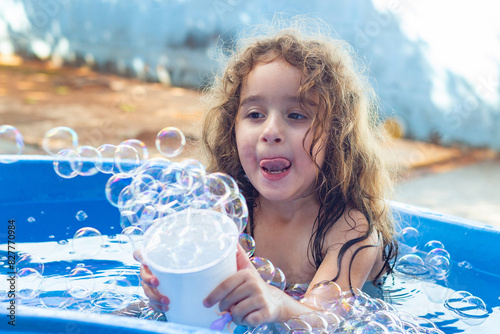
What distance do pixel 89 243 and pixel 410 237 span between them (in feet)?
4.04

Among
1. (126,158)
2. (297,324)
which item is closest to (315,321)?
(297,324)

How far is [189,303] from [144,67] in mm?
5537

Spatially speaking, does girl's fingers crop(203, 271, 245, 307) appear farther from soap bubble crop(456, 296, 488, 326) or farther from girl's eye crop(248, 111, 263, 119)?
soap bubble crop(456, 296, 488, 326)

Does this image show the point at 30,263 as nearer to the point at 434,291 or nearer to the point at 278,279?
the point at 278,279

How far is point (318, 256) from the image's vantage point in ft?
5.91

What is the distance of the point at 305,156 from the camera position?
170 cm

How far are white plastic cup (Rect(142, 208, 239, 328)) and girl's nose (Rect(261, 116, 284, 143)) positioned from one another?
1.31 feet

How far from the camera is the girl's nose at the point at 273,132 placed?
1640 millimetres

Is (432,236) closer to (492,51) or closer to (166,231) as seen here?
(166,231)

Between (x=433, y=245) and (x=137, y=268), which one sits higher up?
(x=433, y=245)

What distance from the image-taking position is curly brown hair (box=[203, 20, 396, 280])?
5.84 ft

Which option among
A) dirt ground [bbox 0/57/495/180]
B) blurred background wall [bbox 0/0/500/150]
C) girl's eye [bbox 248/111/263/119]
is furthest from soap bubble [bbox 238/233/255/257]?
blurred background wall [bbox 0/0/500/150]

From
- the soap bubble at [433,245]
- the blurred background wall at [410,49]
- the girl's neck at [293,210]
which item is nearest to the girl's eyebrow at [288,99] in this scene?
the girl's neck at [293,210]

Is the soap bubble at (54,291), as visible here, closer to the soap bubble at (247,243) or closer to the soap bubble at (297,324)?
the soap bubble at (247,243)
